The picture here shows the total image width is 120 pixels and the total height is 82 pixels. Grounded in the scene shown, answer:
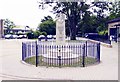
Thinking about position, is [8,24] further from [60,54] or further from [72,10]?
[60,54]

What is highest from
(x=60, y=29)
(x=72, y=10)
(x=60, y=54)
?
(x=72, y=10)

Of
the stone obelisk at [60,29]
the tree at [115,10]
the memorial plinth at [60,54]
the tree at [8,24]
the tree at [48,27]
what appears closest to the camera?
the memorial plinth at [60,54]

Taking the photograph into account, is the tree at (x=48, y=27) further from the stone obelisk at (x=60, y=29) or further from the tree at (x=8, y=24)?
the stone obelisk at (x=60, y=29)

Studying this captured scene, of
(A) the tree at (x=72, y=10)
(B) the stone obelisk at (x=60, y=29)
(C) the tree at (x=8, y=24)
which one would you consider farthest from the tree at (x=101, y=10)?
(C) the tree at (x=8, y=24)

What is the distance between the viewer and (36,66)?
11047mm

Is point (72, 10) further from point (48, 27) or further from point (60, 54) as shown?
point (60, 54)

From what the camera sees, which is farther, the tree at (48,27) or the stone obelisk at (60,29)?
the tree at (48,27)

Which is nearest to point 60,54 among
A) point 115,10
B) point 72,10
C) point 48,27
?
point 72,10

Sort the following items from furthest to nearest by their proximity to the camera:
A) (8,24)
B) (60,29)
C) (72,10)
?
(8,24) < (72,10) < (60,29)

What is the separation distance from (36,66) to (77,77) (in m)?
3.17

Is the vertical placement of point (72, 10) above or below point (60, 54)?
above

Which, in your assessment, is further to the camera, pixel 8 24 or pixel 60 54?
pixel 8 24

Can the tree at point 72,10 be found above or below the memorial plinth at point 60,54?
above

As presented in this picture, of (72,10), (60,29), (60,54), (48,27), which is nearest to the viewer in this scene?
(60,54)
